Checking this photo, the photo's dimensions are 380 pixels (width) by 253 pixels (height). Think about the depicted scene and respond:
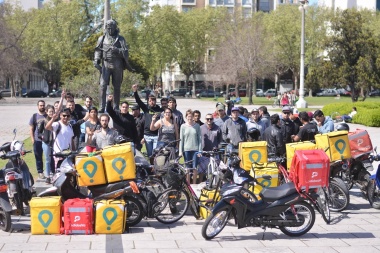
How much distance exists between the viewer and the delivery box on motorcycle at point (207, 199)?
31.8 ft

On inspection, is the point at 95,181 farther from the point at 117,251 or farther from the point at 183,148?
the point at 183,148

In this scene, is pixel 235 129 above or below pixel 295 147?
above

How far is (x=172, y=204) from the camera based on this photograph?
9.87 m

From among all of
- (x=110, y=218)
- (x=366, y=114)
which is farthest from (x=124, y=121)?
(x=366, y=114)

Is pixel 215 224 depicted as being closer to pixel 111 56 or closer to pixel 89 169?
pixel 89 169

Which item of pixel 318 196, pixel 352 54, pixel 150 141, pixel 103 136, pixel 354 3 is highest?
pixel 354 3

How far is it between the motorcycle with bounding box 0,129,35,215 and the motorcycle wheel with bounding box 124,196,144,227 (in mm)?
1855

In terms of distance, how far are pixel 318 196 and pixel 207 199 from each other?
1808mm

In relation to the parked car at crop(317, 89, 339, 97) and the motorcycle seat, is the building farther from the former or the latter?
the motorcycle seat

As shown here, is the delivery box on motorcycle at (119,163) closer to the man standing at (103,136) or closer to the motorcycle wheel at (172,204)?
the motorcycle wheel at (172,204)

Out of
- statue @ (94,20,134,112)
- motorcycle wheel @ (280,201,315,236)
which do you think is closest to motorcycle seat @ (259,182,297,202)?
motorcycle wheel @ (280,201,315,236)

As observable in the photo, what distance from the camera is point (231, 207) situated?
28.3 feet

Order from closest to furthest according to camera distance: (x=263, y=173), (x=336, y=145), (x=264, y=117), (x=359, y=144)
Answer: (x=263, y=173)
(x=336, y=145)
(x=359, y=144)
(x=264, y=117)

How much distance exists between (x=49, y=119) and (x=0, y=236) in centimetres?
384
